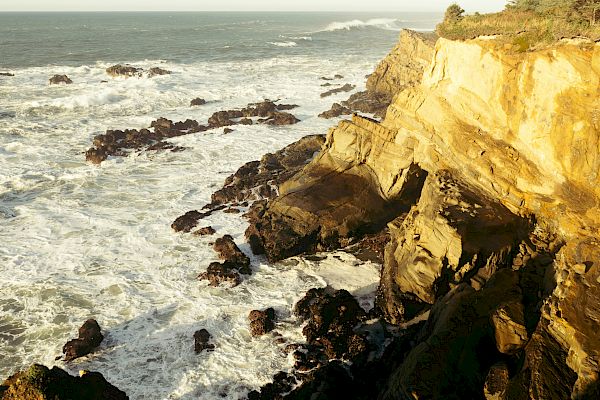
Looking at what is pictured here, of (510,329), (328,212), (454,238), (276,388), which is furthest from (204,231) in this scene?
(510,329)

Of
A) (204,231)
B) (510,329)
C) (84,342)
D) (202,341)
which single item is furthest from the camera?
(204,231)

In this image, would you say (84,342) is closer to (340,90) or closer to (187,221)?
(187,221)

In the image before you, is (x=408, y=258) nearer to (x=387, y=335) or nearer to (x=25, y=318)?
(x=387, y=335)

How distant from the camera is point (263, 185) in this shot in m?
25.2

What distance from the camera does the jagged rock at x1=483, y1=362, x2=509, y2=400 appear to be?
859 centimetres

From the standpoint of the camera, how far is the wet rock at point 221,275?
1747 centimetres

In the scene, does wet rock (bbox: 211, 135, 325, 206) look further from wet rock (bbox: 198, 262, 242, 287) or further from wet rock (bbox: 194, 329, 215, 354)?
wet rock (bbox: 194, 329, 215, 354)

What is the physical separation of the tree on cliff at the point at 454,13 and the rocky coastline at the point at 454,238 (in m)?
3.34

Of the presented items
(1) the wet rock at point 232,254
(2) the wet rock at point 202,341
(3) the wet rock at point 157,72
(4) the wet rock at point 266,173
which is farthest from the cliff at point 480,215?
(3) the wet rock at point 157,72

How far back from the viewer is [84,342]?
1415 centimetres

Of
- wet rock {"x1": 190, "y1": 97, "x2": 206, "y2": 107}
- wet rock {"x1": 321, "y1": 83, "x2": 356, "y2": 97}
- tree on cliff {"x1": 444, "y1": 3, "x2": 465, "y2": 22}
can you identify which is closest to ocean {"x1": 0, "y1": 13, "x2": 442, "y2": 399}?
wet rock {"x1": 190, "y1": 97, "x2": 206, "y2": 107}

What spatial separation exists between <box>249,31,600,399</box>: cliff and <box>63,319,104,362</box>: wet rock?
287 inches

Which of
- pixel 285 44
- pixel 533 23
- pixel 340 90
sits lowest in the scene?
pixel 340 90

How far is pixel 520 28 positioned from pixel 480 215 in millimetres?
6688
